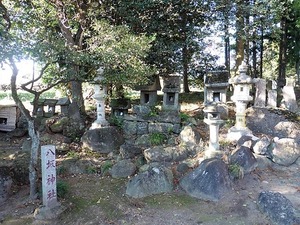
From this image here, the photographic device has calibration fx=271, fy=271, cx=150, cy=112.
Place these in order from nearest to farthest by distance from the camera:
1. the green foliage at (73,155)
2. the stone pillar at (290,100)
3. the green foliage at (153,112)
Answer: the green foliage at (73,155)
the green foliage at (153,112)
the stone pillar at (290,100)

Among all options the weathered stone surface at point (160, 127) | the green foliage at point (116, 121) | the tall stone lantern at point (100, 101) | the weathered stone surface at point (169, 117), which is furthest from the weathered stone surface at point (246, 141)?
the tall stone lantern at point (100, 101)

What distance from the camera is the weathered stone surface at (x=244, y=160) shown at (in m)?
6.32

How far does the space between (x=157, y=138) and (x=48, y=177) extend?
4.06 metres

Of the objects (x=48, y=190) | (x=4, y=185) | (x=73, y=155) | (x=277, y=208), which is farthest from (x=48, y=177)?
(x=277, y=208)

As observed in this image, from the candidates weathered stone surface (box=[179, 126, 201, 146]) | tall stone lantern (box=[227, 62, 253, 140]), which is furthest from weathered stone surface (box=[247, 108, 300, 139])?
weathered stone surface (box=[179, 126, 201, 146])

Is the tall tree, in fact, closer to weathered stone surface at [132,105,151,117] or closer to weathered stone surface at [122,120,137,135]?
weathered stone surface at [132,105,151,117]

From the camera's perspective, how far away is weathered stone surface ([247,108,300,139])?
820 centimetres

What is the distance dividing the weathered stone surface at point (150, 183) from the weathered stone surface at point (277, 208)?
187cm

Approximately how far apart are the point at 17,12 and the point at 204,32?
672cm

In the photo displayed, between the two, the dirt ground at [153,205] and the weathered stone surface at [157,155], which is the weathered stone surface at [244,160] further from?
the weathered stone surface at [157,155]

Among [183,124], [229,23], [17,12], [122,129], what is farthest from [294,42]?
[17,12]

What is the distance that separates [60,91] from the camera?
1345 centimetres

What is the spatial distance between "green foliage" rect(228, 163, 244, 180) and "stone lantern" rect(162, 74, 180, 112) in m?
3.78

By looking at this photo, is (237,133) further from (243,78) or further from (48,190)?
(48,190)
